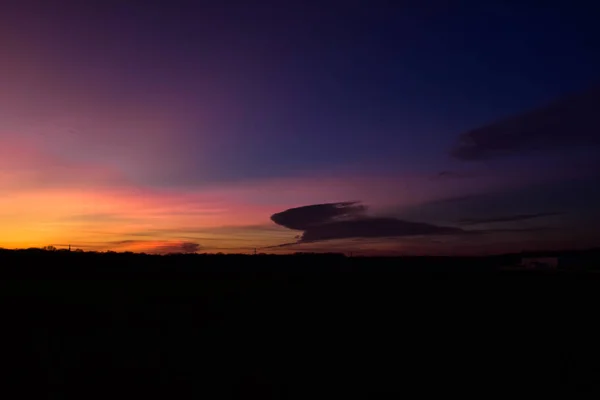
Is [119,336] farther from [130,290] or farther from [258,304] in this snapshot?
[130,290]

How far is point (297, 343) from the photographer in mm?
17281

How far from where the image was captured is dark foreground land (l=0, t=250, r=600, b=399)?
13.2 meters

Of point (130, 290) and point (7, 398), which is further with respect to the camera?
point (130, 290)

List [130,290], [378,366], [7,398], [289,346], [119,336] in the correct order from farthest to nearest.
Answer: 1. [130,290]
2. [119,336]
3. [289,346]
4. [378,366]
5. [7,398]

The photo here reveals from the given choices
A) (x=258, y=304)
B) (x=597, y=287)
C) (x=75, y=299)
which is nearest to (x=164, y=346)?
(x=258, y=304)

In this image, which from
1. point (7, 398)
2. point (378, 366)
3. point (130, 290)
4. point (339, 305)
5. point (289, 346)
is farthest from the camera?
point (130, 290)

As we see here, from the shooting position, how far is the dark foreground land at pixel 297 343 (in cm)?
1321

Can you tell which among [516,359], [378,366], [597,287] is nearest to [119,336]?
[378,366]

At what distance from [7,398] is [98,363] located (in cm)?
312

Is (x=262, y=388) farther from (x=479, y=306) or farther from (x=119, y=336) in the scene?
(x=479, y=306)

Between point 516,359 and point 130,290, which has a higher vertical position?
point 130,290

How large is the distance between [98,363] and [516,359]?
1223 centimetres

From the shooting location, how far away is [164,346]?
670 inches

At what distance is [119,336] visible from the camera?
1850 cm
